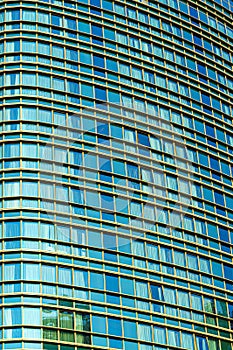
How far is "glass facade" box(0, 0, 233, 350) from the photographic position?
7269 cm

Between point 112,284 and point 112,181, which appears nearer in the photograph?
point 112,284

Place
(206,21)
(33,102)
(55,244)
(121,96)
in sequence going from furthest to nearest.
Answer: (206,21), (121,96), (33,102), (55,244)

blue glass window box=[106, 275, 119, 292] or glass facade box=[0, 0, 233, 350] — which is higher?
glass facade box=[0, 0, 233, 350]

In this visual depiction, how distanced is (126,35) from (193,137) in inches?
397

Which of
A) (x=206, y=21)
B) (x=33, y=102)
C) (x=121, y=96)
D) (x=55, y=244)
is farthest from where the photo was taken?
(x=206, y=21)

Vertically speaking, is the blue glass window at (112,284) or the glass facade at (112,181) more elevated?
the glass facade at (112,181)

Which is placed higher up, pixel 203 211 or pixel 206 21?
pixel 206 21

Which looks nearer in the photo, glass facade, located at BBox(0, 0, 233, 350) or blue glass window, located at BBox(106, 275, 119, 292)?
glass facade, located at BBox(0, 0, 233, 350)

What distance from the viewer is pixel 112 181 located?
78.9m

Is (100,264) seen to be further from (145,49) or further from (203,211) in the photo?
(145,49)

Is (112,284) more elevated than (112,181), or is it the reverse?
(112,181)

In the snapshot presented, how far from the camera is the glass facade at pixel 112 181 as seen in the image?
7269 cm

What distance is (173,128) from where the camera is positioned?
8638 cm

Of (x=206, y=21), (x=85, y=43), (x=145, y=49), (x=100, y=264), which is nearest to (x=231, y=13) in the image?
(x=206, y=21)
